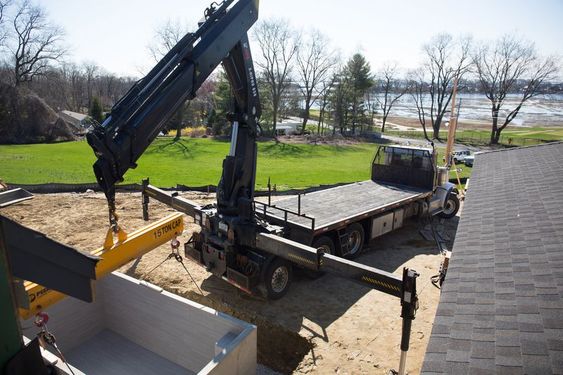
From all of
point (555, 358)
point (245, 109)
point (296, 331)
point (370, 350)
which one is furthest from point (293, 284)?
point (555, 358)

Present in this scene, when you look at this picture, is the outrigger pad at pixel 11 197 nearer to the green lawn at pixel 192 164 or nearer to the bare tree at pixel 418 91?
the green lawn at pixel 192 164

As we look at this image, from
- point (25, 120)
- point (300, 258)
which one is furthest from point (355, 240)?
point (25, 120)

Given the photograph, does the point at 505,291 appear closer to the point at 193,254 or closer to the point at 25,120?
the point at 193,254

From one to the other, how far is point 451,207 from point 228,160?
10.1 metres

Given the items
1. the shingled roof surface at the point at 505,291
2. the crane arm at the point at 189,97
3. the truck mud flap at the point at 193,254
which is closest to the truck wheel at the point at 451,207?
the shingled roof surface at the point at 505,291

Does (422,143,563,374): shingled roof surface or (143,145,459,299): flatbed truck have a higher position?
(422,143,563,374): shingled roof surface

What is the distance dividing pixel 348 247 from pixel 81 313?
6431 millimetres

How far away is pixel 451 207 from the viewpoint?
49.0 ft

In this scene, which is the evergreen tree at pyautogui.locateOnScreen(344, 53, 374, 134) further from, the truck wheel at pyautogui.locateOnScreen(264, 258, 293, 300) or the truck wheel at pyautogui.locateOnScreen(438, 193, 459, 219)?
the truck wheel at pyautogui.locateOnScreen(264, 258, 293, 300)

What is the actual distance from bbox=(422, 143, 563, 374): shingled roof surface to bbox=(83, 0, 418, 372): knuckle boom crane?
1.02 m

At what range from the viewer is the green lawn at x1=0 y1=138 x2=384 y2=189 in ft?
66.9

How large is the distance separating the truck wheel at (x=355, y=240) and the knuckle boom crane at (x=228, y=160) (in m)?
2.23

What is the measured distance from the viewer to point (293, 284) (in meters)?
9.43

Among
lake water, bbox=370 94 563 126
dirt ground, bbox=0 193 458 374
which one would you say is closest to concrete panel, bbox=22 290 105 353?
dirt ground, bbox=0 193 458 374
